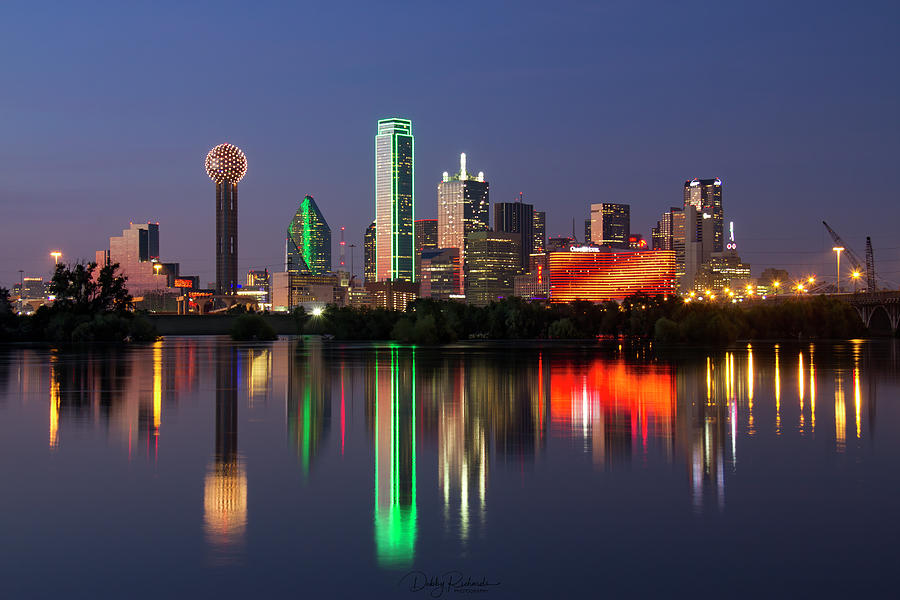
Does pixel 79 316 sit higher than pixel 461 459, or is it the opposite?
pixel 79 316

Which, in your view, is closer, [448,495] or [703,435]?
[448,495]

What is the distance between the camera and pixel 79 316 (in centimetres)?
13388

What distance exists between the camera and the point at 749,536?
57.0ft

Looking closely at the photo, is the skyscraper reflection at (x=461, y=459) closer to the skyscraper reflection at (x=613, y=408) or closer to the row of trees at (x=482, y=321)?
the skyscraper reflection at (x=613, y=408)

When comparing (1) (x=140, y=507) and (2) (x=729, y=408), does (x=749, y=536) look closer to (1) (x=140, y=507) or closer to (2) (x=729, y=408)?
(1) (x=140, y=507)

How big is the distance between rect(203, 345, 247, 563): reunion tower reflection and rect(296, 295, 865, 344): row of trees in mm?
102744

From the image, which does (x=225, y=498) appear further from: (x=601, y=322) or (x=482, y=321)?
(x=601, y=322)

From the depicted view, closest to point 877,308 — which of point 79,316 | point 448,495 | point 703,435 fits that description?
point 79,316

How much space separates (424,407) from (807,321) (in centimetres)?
13705

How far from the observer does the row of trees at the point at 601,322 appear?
133375 mm

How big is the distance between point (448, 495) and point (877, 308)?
18662 centimetres
